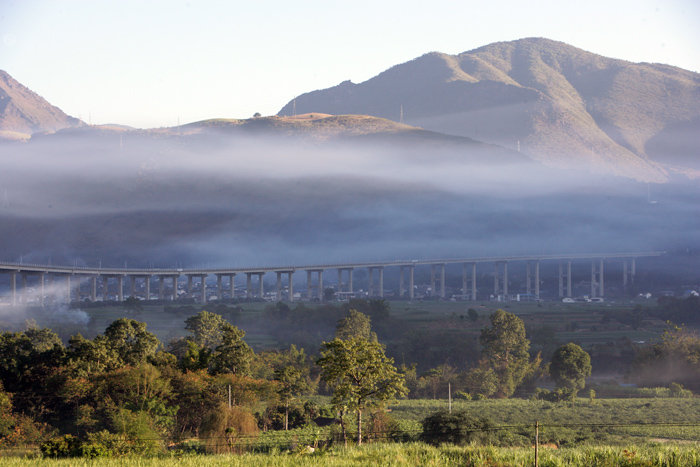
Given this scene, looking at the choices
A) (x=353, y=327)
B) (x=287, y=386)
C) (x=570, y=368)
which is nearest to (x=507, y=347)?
(x=570, y=368)

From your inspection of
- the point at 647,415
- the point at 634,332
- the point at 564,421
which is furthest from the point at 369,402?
the point at 634,332

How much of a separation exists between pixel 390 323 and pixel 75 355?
8833cm

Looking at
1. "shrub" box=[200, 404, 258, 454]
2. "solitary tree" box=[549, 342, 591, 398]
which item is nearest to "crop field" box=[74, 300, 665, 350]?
"solitary tree" box=[549, 342, 591, 398]

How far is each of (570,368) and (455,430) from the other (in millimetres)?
39059

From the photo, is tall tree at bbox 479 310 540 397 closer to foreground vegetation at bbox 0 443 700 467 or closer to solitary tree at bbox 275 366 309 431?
solitary tree at bbox 275 366 309 431

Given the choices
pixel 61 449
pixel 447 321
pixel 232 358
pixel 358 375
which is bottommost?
pixel 447 321

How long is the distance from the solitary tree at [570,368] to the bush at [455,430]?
34.5 m

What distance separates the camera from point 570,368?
97.5 meters

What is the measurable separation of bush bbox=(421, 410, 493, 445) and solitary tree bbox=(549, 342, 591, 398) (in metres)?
34.5

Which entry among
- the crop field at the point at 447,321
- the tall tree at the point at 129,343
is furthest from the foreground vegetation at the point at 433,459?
the crop field at the point at 447,321

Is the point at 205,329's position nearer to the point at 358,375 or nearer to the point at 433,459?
the point at 358,375

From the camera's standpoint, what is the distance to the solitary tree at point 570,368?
97438mm

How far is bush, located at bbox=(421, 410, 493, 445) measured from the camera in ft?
205

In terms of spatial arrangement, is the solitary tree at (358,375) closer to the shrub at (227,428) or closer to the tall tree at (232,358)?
the shrub at (227,428)
